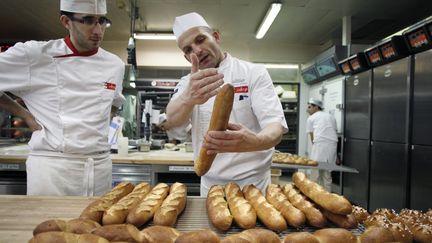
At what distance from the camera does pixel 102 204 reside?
110cm

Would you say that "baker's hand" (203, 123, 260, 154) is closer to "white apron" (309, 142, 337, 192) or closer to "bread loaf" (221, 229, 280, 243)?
"bread loaf" (221, 229, 280, 243)

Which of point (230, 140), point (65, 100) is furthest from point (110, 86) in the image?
point (230, 140)

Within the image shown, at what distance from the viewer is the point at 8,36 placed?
7.01 metres

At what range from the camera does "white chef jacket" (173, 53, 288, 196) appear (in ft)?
5.20

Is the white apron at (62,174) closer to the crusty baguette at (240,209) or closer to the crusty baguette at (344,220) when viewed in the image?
the crusty baguette at (240,209)

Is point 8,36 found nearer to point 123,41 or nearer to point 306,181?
point 123,41

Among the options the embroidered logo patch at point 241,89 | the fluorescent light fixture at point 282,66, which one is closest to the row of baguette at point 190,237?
the embroidered logo patch at point 241,89

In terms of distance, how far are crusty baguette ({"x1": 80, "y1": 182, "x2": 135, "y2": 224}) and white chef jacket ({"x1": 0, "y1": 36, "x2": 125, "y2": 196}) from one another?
469 mm

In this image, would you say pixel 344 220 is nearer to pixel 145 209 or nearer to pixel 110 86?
pixel 145 209

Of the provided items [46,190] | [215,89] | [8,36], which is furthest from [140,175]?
[8,36]

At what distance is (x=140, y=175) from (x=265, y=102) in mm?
1818

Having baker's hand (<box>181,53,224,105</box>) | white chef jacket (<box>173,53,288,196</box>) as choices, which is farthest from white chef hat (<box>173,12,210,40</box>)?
baker's hand (<box>181,53,224,105</box>)

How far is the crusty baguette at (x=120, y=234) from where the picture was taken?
2.73 feet

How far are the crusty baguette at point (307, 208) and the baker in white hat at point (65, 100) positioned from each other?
111cm
